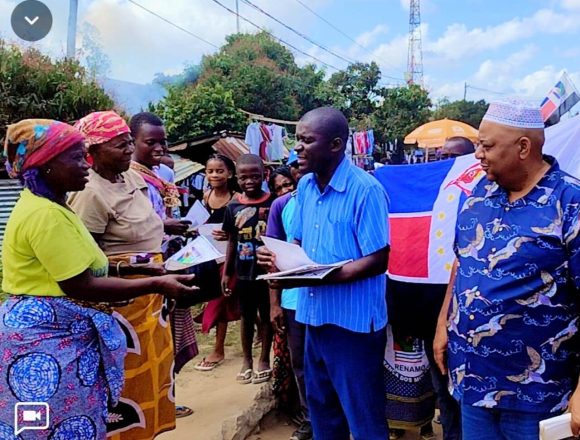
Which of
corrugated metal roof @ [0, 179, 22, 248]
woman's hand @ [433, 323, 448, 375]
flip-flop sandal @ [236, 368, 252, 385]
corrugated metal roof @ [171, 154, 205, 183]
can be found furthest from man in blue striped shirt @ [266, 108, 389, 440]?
corrugated metal roof @ [0, 179, 22, 248]

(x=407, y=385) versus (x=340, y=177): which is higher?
(x=340, y=177)

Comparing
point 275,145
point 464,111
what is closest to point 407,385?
point 275,145

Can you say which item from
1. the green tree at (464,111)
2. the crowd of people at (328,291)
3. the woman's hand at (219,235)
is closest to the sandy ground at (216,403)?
the crowd of people at (328,291)

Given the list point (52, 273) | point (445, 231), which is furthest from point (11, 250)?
point (445, 231)

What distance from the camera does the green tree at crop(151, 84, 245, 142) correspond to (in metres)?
17.3

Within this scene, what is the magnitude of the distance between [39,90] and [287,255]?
10141mm

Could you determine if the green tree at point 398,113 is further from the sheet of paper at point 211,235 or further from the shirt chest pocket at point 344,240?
the shirt chest pocket at point 344,240

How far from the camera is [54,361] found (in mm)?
2080

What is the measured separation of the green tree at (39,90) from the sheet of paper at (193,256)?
30.8 feet

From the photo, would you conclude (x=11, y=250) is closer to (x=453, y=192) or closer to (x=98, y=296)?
(x=98, y=296)

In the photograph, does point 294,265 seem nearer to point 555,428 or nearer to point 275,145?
point 555,428

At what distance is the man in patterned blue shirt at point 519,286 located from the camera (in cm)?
184

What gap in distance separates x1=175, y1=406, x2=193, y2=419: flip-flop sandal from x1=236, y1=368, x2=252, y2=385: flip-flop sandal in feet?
1.91

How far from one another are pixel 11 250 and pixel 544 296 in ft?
6.20
